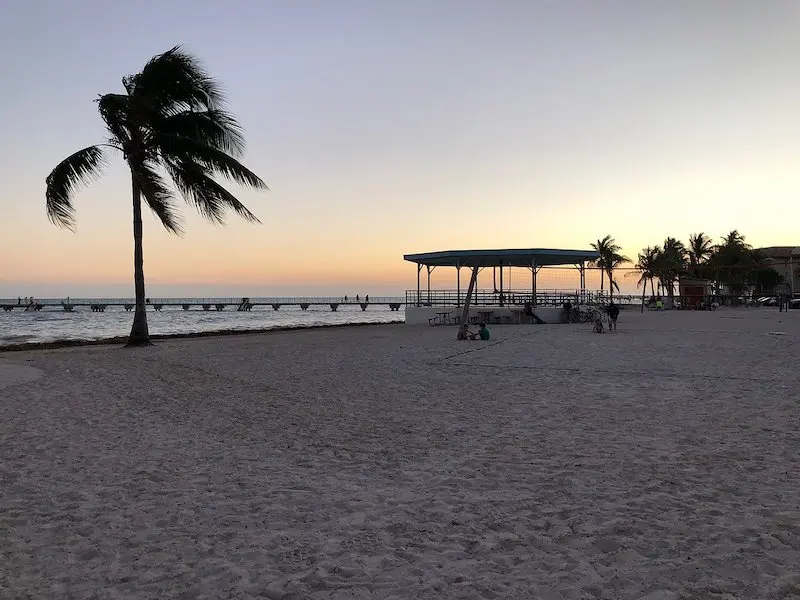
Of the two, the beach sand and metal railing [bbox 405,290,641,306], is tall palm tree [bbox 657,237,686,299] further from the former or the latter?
the beach sand

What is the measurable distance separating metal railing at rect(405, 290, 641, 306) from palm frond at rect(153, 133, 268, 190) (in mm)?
17018

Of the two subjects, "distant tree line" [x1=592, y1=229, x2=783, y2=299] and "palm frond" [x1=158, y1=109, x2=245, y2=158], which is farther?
"distant tree line" [x1=592, y1=229, x2=783, y2=299]

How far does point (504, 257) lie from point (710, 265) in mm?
48193

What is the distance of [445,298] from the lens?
1359 inches

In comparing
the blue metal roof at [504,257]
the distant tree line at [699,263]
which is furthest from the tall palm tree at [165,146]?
the distant tree line at [699,263]

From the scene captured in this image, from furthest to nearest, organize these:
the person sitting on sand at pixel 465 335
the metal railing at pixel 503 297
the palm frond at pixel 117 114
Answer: the metal railing at pixel 503 297 → the person sitting on sand at pixel 465 335 → the palm frond at pixel 117 114

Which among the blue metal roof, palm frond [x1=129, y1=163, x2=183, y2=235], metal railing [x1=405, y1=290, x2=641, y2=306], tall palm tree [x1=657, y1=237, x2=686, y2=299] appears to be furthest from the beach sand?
tall palm tree [x1=657, y1=237, x2=686, y2=299]

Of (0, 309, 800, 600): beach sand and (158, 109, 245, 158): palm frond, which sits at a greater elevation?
(158, 109, 245, 158): palm frond

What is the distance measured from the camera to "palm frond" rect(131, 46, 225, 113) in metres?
17.9

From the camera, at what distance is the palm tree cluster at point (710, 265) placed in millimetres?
Result: 61969

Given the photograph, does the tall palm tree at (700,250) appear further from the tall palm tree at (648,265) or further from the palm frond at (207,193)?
the palm frond at (207,193)

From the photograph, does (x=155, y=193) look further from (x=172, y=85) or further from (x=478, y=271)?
(x=478, y=271)

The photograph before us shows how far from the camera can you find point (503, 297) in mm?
33531

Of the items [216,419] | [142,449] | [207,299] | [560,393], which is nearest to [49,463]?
[142,449]
